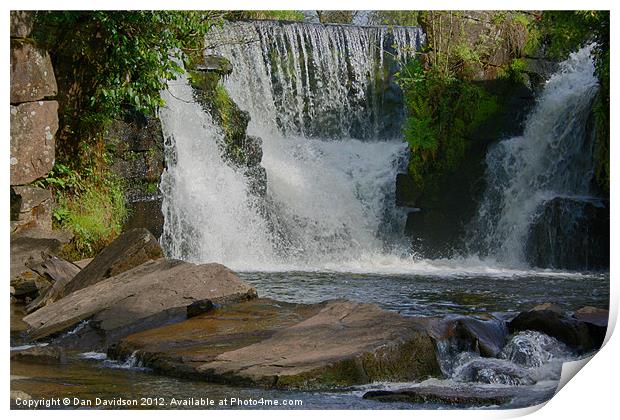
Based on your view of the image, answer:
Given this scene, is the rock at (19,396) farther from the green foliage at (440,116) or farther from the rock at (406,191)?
the green foliage at (440,116)

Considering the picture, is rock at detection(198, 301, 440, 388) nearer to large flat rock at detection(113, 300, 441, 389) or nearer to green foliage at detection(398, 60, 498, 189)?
large flat rock at detection(113, 300, 441, 389)

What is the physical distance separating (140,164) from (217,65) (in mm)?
1625

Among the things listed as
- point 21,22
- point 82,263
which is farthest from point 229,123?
point 21,22

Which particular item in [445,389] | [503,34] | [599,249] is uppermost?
[503,34]

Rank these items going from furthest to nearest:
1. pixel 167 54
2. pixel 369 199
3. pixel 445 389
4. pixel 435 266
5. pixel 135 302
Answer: pixel 369 199 < pixel 435 266 < pixel 167 54 < pixel 135 302 < pixel 445 389

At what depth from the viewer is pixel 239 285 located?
6363mm

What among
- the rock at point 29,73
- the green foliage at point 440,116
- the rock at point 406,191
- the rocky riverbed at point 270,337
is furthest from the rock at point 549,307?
the green foliage at point 440,116

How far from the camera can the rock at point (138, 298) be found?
19.4 ft

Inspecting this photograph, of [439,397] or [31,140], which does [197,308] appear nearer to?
[31,140]

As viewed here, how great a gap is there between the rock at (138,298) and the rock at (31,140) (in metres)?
0.84

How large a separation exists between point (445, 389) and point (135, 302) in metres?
2.13

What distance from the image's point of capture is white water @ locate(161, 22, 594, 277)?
9078mm

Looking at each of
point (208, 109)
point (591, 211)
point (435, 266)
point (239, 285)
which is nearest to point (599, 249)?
point (591, 211)

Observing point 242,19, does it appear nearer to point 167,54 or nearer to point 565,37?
point 167,54
